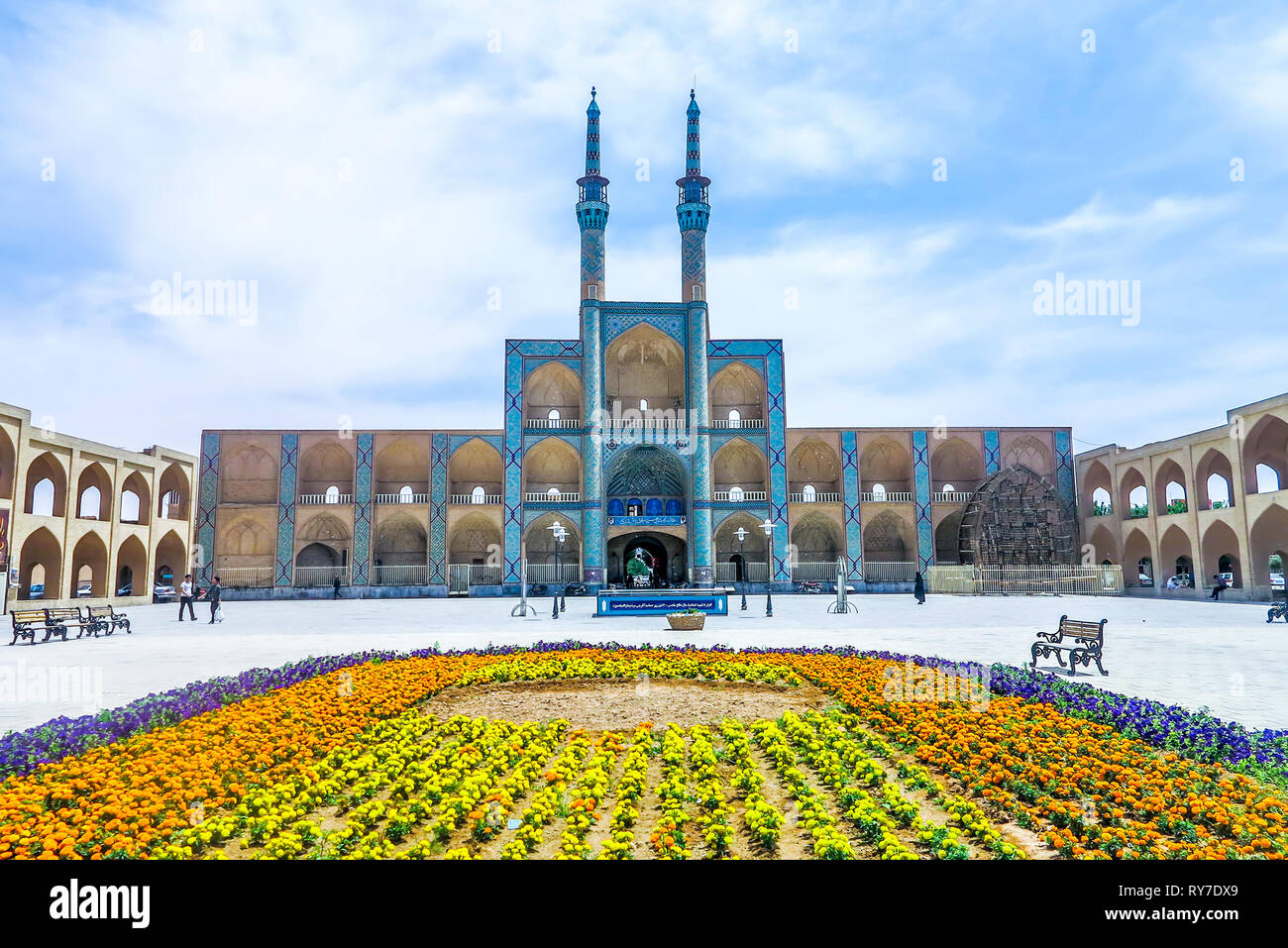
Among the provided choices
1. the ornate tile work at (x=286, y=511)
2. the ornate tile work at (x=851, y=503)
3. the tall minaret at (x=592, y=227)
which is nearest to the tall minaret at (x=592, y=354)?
the tall minaret at (x=592, y=227)

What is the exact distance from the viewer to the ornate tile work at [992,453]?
4038 centimetres

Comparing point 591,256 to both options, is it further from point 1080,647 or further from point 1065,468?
point 1080,647

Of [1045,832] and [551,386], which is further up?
[551,386]

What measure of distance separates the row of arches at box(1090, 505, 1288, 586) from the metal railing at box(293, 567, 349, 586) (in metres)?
38.6

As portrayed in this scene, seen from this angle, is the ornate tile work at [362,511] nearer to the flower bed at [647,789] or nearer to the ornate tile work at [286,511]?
the ornate tile work at [286,511]

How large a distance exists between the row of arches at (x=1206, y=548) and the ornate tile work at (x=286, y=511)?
40.9m

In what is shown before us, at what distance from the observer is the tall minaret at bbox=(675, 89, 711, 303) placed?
39312 mm
